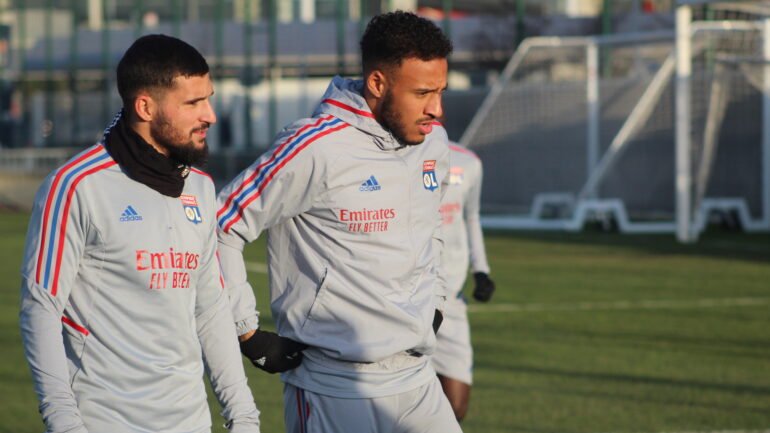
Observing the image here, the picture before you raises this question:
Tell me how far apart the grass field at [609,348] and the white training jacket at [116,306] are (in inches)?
169

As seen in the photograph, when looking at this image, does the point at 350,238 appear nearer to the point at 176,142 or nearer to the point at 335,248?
the point at 335,248

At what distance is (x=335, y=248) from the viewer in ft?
14.5

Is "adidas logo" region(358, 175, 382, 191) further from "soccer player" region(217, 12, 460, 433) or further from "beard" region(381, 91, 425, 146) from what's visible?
"beard" region(381, 91, 425, 146)

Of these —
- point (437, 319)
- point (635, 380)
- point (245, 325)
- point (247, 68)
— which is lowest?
point (635, 380)

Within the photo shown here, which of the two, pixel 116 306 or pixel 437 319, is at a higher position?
pixel 116 306

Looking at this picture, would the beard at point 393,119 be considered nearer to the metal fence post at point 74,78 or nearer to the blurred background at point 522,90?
the blurred background at point 522,90

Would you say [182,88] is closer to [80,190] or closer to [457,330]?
[80,190]

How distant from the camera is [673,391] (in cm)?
928

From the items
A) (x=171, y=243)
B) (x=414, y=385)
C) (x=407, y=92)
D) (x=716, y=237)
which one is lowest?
(x=716, y=237)

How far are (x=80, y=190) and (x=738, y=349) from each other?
8487 mm

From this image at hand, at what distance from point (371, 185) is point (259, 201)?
1.29 feet

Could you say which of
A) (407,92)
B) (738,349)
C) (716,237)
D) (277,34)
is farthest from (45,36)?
(407,92)

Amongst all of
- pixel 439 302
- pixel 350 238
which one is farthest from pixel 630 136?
pixel 350 238

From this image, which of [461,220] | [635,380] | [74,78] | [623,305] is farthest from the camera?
[74,78]
